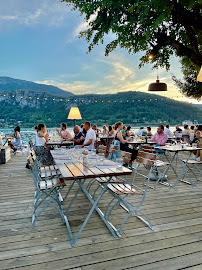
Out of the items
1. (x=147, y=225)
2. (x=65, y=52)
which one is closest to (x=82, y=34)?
(x=147, y=225)

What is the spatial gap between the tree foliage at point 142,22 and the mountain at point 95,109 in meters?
10.4

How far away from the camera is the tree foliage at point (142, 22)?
16.0ft

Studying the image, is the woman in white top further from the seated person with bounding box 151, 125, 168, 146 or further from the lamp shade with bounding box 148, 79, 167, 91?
the lamp shade with bounding box 148, 79, 167, 91

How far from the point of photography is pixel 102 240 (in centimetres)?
253

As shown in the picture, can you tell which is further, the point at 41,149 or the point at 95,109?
the point at 95,109

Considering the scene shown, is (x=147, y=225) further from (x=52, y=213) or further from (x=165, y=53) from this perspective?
(x=165, y=53)

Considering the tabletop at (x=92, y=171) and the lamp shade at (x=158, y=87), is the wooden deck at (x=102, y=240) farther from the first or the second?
the lamp shade at (x=158, y=87)

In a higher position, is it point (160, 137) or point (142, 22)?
point (142, 22)

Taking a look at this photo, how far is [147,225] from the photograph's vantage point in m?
2.91

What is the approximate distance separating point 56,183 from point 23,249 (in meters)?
1.02

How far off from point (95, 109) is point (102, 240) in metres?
17.3

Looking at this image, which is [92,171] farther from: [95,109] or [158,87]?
[95,109]

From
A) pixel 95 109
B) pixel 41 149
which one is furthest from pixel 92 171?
pixel 95 109

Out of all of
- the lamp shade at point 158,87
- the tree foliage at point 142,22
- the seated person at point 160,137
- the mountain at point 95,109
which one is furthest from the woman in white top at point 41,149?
the mountain at point 95,109
